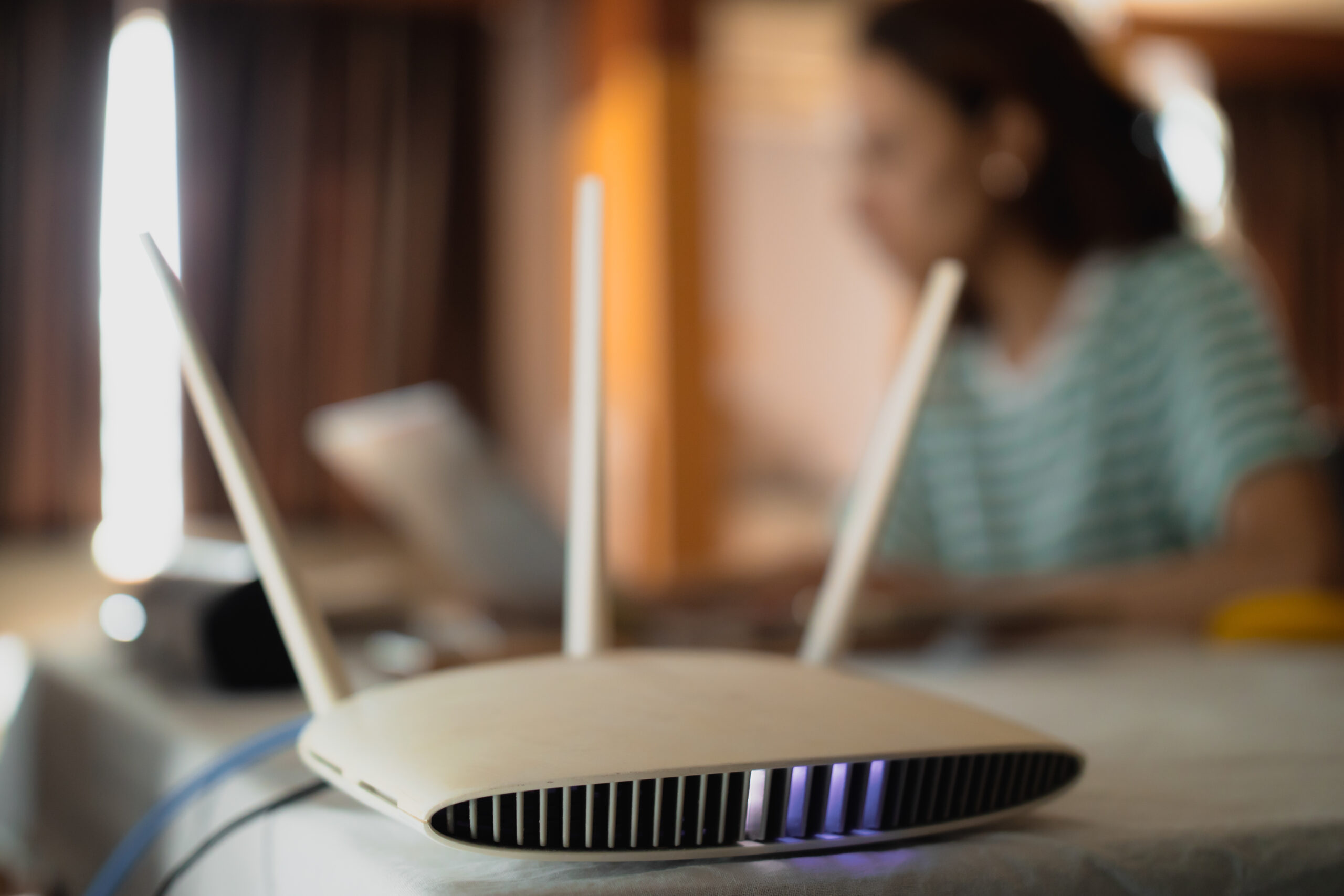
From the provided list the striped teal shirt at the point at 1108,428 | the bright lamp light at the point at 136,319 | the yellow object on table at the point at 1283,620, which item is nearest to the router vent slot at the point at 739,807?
the yellow object on table at the point at 1283,620

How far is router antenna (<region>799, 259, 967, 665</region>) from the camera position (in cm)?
39

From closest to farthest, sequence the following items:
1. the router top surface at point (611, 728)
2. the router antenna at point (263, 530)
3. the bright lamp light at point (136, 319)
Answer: the router top surface at point (611, 728), the router antenna at point (263, 530), the bright lamp light at point (136, 319)

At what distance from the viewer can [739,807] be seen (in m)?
0.25

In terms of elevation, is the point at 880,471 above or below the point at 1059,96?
below

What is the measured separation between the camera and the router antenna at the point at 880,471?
1.29 feet

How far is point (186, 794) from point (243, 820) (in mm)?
59

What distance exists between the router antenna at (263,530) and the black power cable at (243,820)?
29 millimetres

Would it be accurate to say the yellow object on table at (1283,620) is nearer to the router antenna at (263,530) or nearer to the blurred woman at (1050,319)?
the blurred woman at (1050,319)

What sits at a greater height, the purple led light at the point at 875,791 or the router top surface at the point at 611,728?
the router top surface at the point at 611,728

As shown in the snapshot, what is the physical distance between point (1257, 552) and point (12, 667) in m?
1.00

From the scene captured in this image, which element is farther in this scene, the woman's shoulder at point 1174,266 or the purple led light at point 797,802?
the woman's shoulder at point 1174,266

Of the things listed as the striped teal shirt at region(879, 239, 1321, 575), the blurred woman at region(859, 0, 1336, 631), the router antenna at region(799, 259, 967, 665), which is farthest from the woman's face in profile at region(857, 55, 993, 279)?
the router antenna at region(799, 259, 967, 665)

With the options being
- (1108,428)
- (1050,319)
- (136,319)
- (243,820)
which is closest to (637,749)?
(243,820)

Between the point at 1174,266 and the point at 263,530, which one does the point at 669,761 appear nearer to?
the point at 263,530
